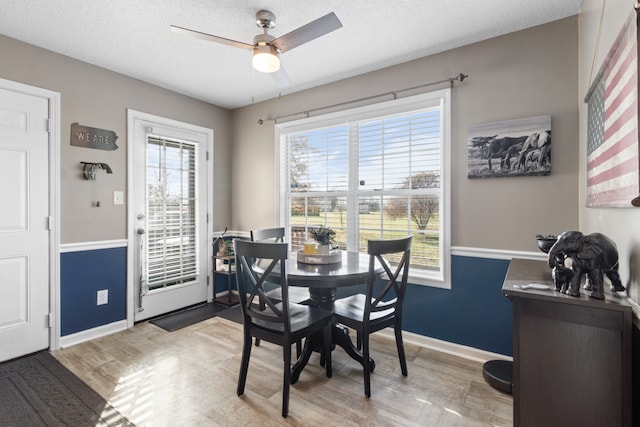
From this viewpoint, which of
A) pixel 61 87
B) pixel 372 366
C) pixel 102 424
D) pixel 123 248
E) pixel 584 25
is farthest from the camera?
pixel 123 248

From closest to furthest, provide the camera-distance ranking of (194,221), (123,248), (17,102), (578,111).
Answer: (578,111), (17,102), (123,248), (194,221)

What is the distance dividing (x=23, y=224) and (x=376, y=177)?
298cm

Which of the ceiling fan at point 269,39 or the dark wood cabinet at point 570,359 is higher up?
the ceiling fan at point 269,39

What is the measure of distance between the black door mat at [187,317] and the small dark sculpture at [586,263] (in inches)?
124

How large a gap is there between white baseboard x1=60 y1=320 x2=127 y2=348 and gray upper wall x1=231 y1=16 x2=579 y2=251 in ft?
10.6

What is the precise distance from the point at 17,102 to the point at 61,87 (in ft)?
1.15

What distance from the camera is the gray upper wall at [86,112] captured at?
2.55m

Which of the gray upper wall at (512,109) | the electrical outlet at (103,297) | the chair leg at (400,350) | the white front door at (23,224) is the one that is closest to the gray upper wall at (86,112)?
the white front door at (23,224)

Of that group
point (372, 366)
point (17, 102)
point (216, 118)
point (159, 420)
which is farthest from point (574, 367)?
point (216, 118)

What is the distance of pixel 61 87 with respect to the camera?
8.90 feet

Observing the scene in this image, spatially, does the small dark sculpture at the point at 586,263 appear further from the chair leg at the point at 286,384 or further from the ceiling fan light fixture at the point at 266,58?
the ceiling fan light fixture at the point at 266,58

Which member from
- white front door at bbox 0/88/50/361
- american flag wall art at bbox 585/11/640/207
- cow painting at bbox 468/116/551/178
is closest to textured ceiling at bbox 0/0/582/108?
white front door at bbox 0/88/50/361

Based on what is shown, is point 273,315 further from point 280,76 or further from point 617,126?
point 617,126

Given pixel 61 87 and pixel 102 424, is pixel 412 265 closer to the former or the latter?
pixel 102 424
